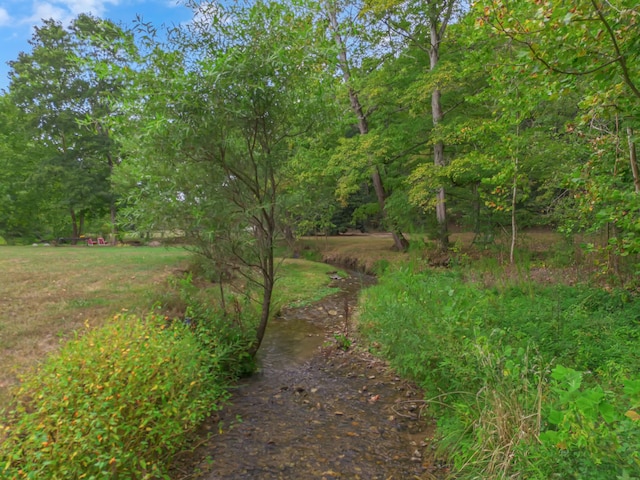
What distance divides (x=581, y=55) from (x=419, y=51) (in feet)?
39.4

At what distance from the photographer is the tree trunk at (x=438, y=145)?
11039 mm

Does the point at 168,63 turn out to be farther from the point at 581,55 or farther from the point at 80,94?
the point at 80,94

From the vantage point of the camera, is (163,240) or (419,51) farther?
(419,51)

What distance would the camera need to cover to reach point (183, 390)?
3.16 m

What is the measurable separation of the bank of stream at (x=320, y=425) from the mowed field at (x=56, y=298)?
2005 millimetres

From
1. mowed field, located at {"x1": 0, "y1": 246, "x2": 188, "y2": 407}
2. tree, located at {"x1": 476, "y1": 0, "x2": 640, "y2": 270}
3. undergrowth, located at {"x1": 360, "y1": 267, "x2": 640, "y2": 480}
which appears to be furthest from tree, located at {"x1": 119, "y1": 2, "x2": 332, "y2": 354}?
undergrowth, located at {"x1": 360, "y1": 267, "x2": 640, "y2": 480}

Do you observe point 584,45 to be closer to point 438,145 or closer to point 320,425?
point 320,425

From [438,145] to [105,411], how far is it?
1121 cm

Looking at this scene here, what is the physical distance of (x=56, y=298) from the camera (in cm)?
591

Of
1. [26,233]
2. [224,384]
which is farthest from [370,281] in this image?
[26,233]

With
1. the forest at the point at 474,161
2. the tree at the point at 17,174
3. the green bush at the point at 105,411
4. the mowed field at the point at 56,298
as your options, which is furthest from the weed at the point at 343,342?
the tree at the point at 17,174

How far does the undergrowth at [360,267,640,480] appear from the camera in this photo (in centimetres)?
180

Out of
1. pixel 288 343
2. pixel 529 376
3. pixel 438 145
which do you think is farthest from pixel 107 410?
pixel 438 145

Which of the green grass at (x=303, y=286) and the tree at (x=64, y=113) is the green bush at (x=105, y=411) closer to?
the green grass at (x=303, y=286)
